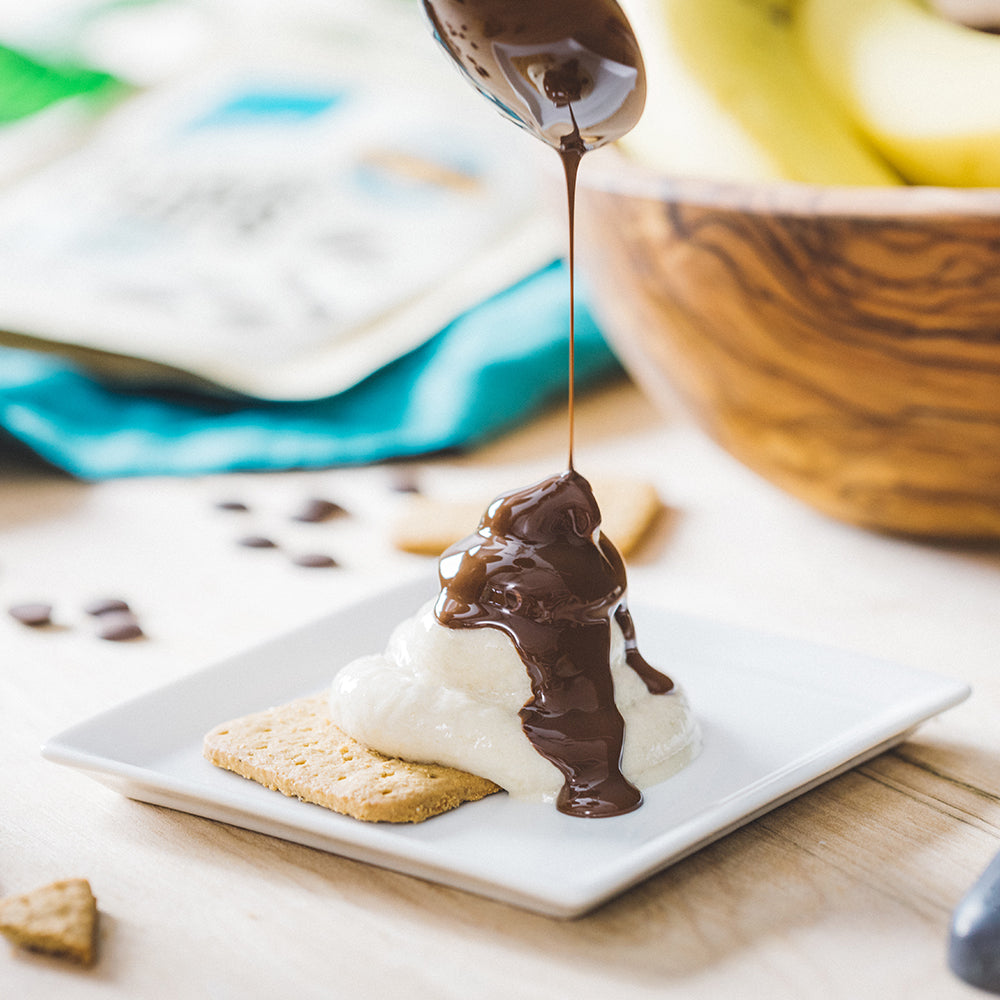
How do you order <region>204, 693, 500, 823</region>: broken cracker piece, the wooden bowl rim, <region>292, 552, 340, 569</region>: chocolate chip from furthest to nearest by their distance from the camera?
<region>292, 552, 340, 569</region>: chocolate chip
the wooden bowl rim
<region>204, 693, 500, 823</region>: broken cracker piece

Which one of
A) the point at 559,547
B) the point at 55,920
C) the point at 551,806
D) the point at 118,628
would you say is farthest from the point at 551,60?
the point at 118,628

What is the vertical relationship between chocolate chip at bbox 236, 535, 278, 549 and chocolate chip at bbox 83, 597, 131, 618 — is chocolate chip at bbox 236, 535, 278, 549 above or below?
below

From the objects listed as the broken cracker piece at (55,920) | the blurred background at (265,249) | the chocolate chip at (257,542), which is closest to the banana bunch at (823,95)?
the blurred background at (265,249)

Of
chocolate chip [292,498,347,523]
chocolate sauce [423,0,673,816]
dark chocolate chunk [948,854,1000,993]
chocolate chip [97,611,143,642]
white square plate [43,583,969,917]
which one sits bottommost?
chocolate chip [292,498,347,523]

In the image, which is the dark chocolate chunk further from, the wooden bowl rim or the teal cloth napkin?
the teal cloth napkin

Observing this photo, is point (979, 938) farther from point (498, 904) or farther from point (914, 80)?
point (914, 80)

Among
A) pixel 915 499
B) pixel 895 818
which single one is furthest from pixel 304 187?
pixel 895 818

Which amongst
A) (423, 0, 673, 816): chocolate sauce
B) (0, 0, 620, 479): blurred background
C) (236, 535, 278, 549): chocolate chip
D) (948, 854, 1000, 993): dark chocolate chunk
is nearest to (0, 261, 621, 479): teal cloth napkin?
(0, 0, 620, 479): blurred background

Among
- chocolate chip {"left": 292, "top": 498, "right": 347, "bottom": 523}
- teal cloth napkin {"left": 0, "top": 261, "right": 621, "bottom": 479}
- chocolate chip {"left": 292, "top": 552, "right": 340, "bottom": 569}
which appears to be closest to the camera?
chocolate chip {"left": 292, "top": 552, "right": 340, "bottom": 569}
